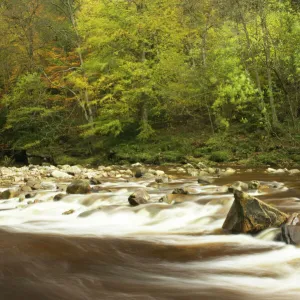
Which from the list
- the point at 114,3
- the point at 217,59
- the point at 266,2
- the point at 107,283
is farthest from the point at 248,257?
the point at 114,3

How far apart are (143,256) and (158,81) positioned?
1420cm

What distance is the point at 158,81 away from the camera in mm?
17281

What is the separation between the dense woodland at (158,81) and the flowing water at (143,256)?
29.0 ft

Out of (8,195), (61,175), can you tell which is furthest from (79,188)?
(61,175)

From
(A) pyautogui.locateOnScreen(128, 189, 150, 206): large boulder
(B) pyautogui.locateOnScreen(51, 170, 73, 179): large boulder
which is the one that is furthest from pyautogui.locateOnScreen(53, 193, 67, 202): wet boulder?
(B) pyautogui.locateOnScreen(51, 170, 73, 179): large boulder

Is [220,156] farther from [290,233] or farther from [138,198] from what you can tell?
[290,233]

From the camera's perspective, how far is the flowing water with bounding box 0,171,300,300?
2781mm

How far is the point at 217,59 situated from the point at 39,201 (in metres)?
11.7

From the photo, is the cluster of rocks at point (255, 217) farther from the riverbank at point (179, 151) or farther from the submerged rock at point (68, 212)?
the riverbank at point (179, 151)

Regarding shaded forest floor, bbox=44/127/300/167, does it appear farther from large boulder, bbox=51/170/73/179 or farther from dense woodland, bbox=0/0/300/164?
large boulder, bbox=51/170/73/179

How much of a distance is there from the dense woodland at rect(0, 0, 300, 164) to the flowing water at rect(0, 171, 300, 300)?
348 inches

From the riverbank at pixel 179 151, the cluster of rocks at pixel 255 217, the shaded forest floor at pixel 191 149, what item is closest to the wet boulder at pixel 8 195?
the cluster of rocks at pixel 255 217

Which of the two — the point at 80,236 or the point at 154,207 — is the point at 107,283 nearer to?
the point at 80,236

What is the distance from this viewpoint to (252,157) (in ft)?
46.4
